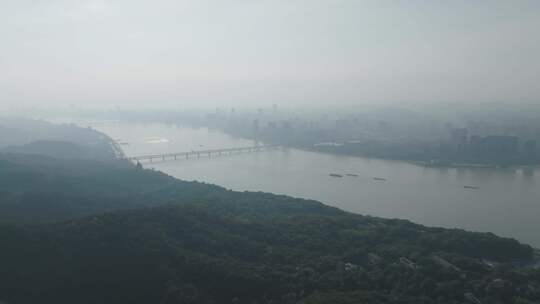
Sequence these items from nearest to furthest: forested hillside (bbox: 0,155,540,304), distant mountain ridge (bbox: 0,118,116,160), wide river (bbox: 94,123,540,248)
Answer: forested hillside (bbox: 0,155,540,304) → wide river (bbox: 94,123,540,248) → distant mountain ridge (bbox: 0,118,116,160)

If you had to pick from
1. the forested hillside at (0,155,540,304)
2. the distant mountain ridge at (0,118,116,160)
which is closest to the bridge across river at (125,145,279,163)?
the distant mountain ridge at (0,118,116,160)

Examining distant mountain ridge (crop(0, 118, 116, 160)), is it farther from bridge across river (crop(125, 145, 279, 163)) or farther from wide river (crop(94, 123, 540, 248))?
wide river (crop(94, 123, 540, 248))

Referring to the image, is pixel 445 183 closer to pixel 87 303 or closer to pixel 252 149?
pixel 252 149

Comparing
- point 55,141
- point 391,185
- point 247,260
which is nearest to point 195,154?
point 55,141

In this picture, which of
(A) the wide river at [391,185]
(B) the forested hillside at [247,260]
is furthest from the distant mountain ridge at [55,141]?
(B) the forested hillside at [247,260]

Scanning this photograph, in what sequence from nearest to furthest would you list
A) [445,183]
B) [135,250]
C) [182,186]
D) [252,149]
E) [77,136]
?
1. [135,250]
2. [182,186]
3. [445,183]
4. [252,149]
5. [77,136]

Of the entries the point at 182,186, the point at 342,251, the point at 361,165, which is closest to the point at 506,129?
the point at 361,165
